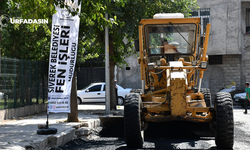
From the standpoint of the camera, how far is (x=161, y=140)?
9.09 metres

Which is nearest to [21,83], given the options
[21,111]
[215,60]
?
[21,111]

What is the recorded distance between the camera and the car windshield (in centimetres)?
979

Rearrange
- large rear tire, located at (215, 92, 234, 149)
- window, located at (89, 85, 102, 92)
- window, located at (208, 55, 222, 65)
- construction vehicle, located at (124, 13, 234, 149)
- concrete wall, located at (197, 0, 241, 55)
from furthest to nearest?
window, located at (208, 55, 222, 65) < concrete wall, located at (197, 0, 241, 55) < window, located at (89, 85, 102, 92) < construction vehicle, located at (124, 13, 234, 149) < large rear tire, located at (215, 92, 234, 149)

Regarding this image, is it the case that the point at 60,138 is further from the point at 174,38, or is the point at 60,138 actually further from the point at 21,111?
the point at 21,111

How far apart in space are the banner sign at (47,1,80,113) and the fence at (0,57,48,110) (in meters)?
4.83

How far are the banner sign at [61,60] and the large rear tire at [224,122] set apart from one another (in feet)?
12.4

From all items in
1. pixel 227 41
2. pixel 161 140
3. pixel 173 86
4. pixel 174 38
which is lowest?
pixel 161 140

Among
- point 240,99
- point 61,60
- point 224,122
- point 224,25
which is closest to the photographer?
point 224,122

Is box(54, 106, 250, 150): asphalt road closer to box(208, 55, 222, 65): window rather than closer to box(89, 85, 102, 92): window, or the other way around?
box(89, 85, 102, 92): window

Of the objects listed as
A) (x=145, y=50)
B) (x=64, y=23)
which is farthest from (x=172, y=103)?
(x=64, y=23)

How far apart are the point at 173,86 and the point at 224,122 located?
120cm

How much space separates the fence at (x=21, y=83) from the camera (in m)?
14.1

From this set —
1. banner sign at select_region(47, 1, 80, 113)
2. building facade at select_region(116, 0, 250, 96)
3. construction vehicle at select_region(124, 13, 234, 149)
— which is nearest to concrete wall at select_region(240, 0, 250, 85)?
building facade at select_region(116, 0, 250, 96)

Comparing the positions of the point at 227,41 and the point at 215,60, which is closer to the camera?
the point at 227,41
